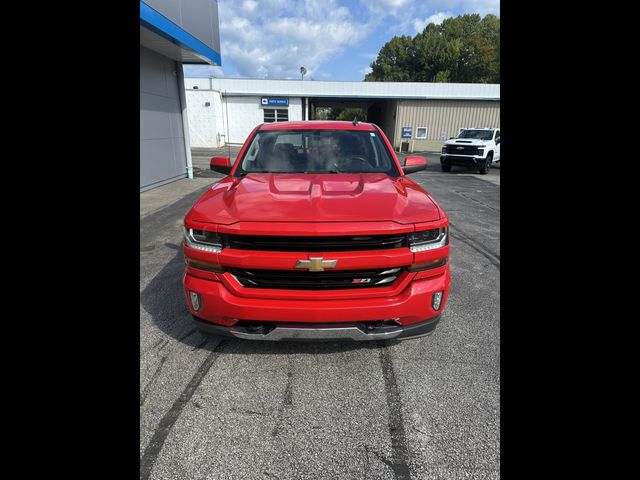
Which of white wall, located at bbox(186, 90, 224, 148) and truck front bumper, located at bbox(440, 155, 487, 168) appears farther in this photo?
white wall, located at bbox(186, 90, 224, 148)

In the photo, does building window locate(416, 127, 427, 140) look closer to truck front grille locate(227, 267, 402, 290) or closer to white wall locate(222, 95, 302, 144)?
white wall locate(222, 95, 302, 144)

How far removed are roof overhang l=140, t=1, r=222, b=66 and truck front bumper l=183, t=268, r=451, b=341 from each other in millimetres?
7487

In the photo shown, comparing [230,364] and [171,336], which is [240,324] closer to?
[230,364]

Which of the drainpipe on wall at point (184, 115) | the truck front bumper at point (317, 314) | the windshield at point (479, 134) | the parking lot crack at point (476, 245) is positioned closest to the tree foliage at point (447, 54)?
the windshield at point (479, 134)

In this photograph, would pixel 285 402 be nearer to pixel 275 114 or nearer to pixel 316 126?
pixel 316 126

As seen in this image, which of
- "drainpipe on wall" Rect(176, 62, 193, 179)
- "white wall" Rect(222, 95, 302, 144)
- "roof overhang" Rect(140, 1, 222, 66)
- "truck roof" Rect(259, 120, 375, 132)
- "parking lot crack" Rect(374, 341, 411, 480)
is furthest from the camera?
"white wall" Rect(222, 95, 302, 144)

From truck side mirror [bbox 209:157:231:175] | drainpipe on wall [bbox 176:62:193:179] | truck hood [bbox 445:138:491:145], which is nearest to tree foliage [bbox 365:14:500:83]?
truck hood [bbox 445:138:491:145]

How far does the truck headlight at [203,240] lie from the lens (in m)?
2.17

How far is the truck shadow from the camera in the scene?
266 cm

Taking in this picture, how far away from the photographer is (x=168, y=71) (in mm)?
10844

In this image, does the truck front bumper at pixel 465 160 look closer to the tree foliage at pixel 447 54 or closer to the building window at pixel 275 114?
the building window at pixel 275 114
